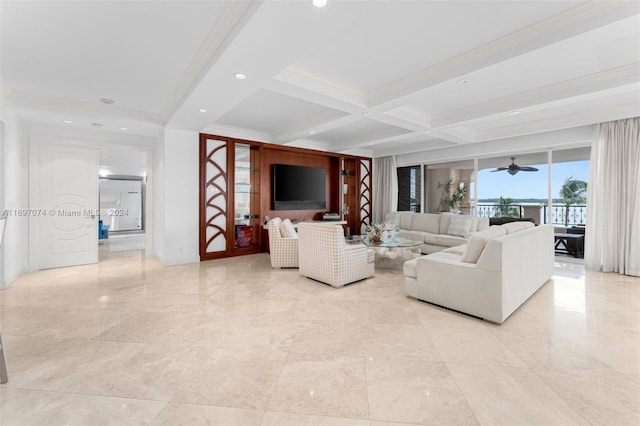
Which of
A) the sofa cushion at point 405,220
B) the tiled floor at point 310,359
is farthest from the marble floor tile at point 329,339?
the sofa cushion at point 405,220

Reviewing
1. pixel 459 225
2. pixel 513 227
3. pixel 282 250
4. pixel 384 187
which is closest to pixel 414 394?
pixel 513 227

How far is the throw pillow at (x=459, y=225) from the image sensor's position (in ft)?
19.3

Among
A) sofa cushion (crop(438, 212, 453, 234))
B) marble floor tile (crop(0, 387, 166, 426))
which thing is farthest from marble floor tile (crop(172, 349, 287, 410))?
sofa cushion (crop(438, 212, 453, 234))

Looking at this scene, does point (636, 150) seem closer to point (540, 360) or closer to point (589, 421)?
point (540, 360)

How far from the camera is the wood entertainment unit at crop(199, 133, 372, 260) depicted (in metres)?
5.52

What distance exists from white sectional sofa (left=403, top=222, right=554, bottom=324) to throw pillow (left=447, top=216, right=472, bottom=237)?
2.29 m

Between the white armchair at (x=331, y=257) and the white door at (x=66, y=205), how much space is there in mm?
4029

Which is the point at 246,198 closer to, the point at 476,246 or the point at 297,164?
the point at 297,164

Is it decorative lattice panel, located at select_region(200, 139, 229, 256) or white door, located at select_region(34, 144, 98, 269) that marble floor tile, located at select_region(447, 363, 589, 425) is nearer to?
decorative lattice panel, located at select_region(200, 139, 229, 256)

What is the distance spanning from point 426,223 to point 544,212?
7.36ft

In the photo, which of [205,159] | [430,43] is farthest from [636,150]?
[205,159]

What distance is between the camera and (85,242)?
5230 millimetres

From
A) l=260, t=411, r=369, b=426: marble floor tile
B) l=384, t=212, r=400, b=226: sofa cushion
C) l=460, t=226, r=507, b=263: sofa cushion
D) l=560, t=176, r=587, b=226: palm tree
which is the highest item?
l=560, t=176, r=587, b=226: palm tree

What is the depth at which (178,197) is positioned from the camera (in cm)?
516
